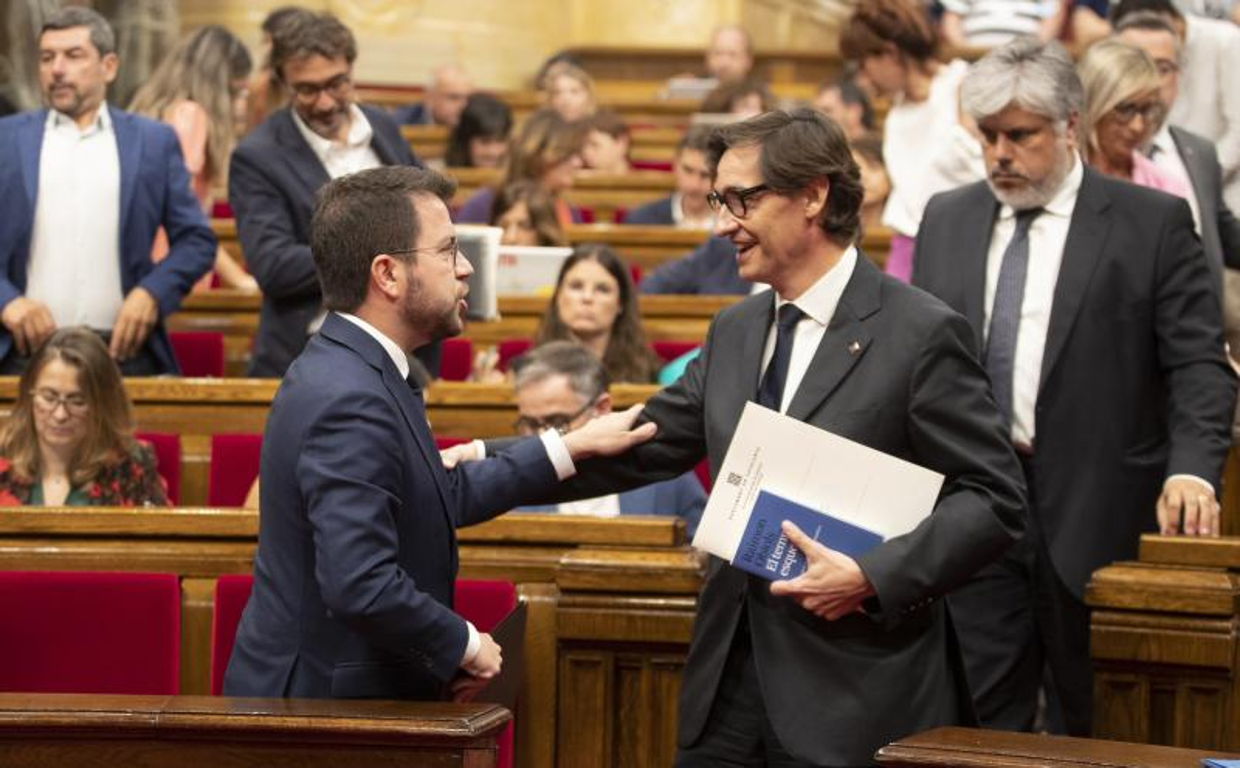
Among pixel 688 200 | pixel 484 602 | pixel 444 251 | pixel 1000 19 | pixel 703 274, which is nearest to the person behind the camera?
pixel 444 251

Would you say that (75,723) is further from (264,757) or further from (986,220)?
(986,220)

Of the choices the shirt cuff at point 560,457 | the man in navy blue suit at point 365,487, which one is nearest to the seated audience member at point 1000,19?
the shirt cuff at point 560,457

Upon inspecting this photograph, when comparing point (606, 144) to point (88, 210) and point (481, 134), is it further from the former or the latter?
point (88, 210)

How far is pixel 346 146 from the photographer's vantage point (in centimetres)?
480

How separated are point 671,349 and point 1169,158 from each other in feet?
5.29

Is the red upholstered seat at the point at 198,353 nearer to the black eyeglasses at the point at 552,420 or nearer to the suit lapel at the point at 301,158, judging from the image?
the suit lapel at the point at 301,158

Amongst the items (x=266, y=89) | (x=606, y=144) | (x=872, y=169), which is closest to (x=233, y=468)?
(x=872, y=169)

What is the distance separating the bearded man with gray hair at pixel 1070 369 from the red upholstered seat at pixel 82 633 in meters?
1.31

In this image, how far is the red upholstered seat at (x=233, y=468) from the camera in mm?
4324

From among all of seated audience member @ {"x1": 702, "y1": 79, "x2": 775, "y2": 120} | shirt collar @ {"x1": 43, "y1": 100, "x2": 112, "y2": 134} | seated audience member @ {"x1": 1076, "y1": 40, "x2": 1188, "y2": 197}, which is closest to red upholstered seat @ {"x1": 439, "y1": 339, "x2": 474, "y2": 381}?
shirt collar @ {"x1": 43, "y1": 100, "x2": 112, "y2": 134}

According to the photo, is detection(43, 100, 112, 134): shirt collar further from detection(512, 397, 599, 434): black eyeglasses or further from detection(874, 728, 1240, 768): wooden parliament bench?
detection(874, 728, 1240, 768): wooden parliament bench

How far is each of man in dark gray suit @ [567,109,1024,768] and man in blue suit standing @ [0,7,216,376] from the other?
258 cm

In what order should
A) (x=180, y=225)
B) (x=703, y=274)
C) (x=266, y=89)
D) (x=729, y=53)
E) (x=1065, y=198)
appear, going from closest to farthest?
(x=1065, y=198) → (x=180, y=225) → (x=703, y=274) → (x=266, y=89) → (x=729, y=53)

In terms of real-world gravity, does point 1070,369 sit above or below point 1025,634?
above
